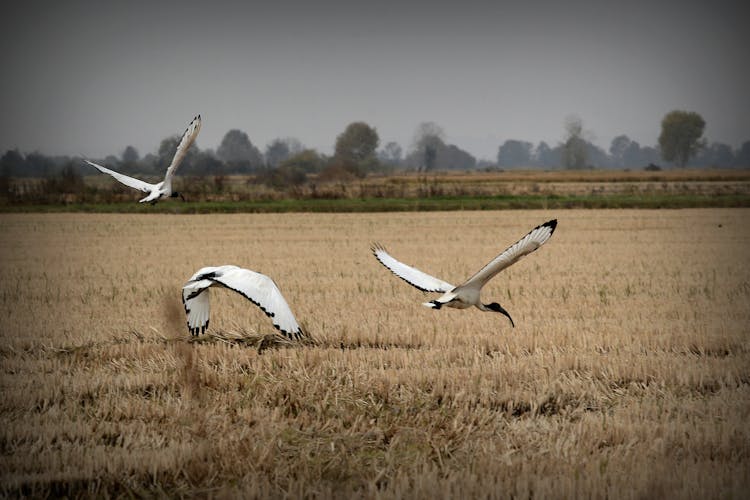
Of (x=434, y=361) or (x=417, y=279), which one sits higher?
(x=417, y=279)

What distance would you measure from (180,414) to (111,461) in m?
1.15

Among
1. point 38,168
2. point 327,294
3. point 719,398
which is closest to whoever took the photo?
point 719,398

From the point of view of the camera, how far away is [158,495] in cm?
530

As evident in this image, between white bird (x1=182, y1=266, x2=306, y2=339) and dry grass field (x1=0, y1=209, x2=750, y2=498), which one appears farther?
white bird (x1=182, y1=266, x2=306, y2=339)

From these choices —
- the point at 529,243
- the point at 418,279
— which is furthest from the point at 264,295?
the point at 529,243

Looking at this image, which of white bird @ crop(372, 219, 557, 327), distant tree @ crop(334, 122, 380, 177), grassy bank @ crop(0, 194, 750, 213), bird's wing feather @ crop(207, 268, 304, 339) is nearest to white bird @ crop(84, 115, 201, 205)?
bird's wing feather @ crop(207, 268, 304, 339)

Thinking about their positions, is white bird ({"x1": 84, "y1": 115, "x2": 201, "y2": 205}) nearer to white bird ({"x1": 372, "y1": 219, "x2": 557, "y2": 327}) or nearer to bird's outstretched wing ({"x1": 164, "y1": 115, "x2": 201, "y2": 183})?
bird's outstretched wing ({"x1": 164, "y1": 115, "x2": 201, "y2": 183})

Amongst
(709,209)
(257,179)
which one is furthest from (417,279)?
(257,179)

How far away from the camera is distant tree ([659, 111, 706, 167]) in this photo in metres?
175

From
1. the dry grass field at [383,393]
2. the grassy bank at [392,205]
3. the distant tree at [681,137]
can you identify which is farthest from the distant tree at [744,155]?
the dry grass field at [383,393]

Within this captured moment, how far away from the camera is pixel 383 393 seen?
24.0 feet

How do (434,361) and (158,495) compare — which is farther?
(434,361)

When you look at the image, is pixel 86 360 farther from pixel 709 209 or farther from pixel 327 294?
pixel 709 209

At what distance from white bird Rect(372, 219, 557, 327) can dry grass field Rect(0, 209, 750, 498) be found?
72 cm
